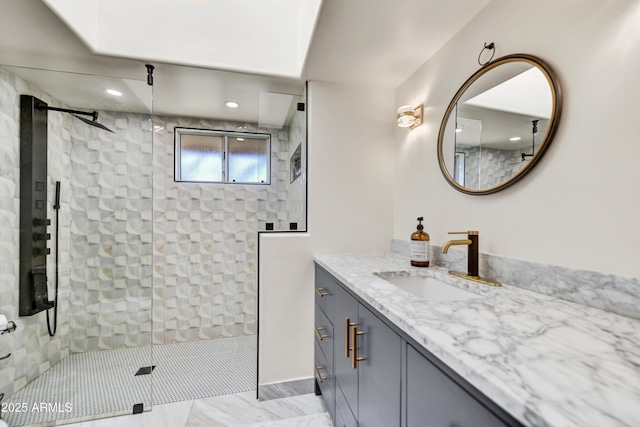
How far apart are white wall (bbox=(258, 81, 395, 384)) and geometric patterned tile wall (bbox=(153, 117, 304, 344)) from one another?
0.95 m

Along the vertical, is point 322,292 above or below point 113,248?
below

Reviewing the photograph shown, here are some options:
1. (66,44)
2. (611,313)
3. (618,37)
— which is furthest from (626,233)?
(66,44)

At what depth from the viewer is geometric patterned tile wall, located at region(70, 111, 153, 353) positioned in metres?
2.25

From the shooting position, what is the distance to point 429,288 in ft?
4.55

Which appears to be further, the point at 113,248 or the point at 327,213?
the point at 113,248

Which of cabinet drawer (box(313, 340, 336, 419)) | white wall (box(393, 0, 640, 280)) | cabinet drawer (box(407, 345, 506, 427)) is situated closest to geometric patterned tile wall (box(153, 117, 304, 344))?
cabinet drawer (box(313, 340, 336, 419))

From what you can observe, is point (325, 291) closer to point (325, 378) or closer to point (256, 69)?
point (325, 378)

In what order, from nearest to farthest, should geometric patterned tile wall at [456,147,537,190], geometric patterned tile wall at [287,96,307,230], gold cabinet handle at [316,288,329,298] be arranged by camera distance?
geometric patterned tile wall at [456,147,537,190]
gold cabinet handle at [316,288,329,298]
geometric patterned tile wall at [287,96,307,230]

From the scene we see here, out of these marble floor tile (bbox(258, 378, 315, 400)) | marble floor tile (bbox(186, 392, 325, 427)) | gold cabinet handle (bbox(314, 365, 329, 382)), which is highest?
gold cabinet handle (bbox(314, 365, 329, 382))

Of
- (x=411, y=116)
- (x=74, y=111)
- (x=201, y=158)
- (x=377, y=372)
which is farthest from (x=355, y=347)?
(x=74, y=111)

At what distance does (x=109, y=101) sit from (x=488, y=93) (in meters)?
2.65

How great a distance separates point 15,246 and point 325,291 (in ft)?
7.20

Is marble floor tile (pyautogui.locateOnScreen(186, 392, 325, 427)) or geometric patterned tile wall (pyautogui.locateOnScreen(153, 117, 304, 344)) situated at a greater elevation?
geometric patterned tile wall (pyautogui.locateOnScreen(153, 117, 304, 344))

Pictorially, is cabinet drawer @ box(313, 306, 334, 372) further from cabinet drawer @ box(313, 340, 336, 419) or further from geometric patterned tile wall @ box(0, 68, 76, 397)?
geometric patterned tile wall @ box(0, 68, 76, 397)
